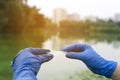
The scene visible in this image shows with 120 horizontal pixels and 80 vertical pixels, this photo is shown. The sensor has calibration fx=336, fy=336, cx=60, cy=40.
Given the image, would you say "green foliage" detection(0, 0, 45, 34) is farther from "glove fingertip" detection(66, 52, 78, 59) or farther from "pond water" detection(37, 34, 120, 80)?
"glove fingertip" detection(66, 52, 78, 59)

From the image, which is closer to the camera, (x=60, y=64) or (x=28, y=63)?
(x=28, y=63)

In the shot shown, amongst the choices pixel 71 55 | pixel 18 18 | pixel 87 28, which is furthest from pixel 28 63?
pixel 18 18

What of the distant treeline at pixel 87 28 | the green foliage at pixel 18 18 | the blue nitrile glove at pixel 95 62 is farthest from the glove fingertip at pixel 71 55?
the green foliage at pixel 18 18

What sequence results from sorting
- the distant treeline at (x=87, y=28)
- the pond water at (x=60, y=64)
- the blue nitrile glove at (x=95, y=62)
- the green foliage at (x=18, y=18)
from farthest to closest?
the green foliage at (x=18, y=18) → the distant treeline at (x=87, y=28) → the pond water at (x=60, y=64) → the blue nitrile glove at (x=95, y=62)

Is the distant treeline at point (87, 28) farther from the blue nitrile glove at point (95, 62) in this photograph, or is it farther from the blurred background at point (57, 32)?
the blue nitrile glove at point (95, 62)

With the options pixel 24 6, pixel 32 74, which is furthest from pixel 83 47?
pixel 24 6

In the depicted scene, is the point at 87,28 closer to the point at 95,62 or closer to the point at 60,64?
the point at 60,64

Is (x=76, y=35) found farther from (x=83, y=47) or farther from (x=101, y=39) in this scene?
(x=83, y=47)

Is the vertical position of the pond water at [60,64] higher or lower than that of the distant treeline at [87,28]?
lower

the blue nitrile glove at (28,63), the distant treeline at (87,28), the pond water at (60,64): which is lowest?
the pond water at (60,64)
